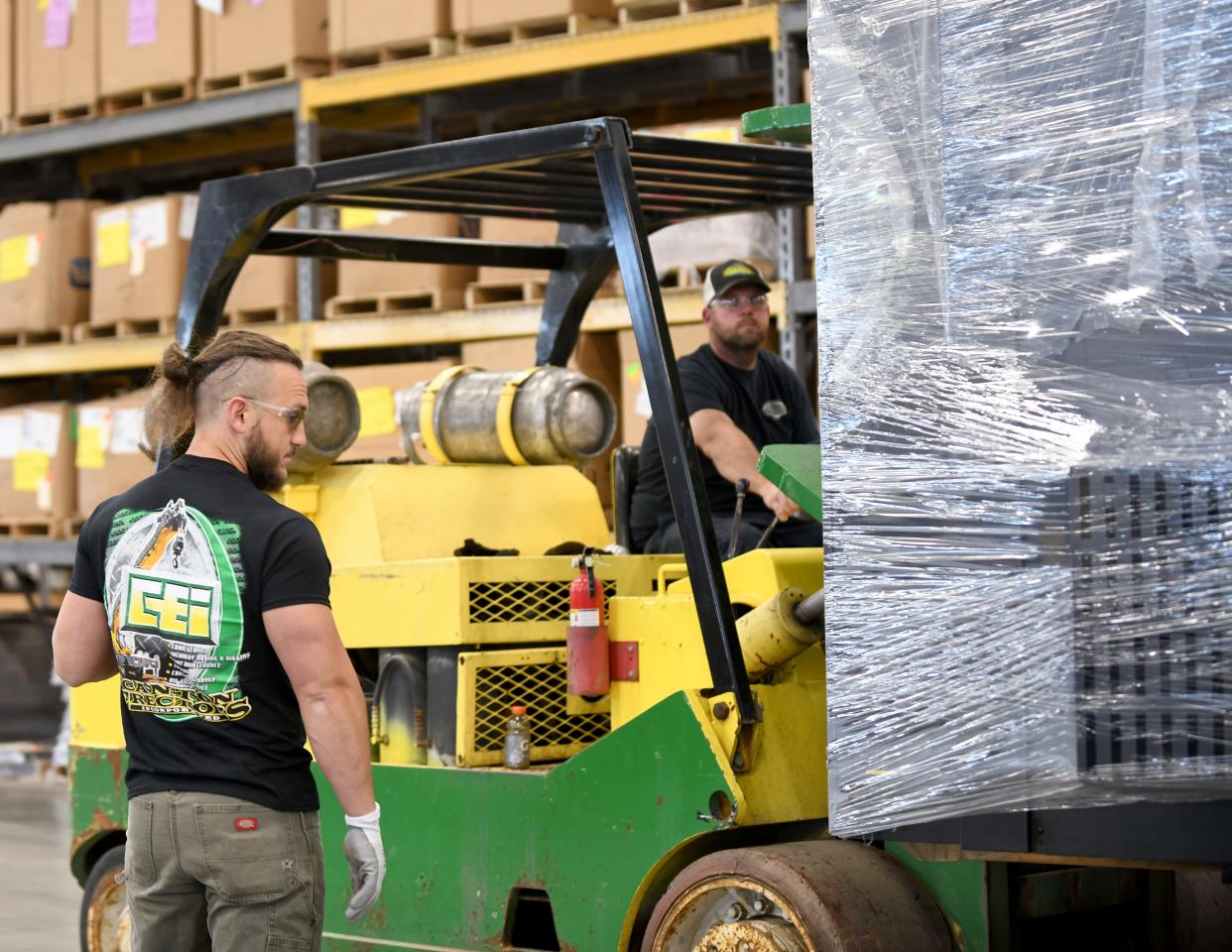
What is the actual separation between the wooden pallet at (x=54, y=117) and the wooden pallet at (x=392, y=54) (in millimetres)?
1544

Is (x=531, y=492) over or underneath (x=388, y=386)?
underneath

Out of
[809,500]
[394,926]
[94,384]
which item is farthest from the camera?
[94,384]

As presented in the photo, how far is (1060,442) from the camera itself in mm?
2715

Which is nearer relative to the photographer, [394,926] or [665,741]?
[665,741]

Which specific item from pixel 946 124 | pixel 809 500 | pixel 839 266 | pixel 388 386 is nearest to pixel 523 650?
pixel 809 500

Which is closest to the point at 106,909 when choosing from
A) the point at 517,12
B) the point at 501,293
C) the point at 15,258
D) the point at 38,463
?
the point at 501,293

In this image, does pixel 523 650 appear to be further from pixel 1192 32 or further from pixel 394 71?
pixel 394 71

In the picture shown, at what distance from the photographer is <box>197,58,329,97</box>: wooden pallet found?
28.2 feet

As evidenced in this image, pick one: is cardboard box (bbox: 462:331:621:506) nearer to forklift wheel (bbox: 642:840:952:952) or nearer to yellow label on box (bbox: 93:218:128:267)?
yellow label on box (bbox: 93:218:128:267)

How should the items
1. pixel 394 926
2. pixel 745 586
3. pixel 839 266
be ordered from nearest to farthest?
pixel 839 266 < pixel 745 586 < pixel 394 926

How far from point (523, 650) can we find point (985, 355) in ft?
5.60

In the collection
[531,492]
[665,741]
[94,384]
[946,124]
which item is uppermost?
[94,384]

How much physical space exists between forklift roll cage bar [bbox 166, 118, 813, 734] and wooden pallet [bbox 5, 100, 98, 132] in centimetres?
492

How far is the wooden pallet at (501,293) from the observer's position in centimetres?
786
